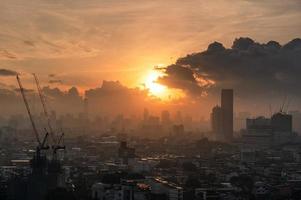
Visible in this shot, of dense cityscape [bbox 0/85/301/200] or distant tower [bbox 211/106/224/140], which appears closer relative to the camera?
dense cityscape [bbox 0/85/301/200]

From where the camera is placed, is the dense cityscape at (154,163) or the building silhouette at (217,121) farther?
the building silhouette at (217,121)

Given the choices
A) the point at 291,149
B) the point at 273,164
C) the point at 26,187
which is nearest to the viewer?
the point at 26,187

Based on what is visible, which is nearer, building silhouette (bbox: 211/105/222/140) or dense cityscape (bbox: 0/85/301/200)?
dense cityscape (bbox: 0/85/301/200)

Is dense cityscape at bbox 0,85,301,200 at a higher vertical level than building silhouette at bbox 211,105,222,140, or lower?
lower

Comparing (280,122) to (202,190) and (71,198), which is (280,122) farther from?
(71,198)

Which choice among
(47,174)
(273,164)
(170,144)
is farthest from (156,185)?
(170,144)

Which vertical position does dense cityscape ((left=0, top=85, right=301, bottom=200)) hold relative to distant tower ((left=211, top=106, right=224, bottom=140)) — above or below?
below

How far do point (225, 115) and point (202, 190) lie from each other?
70206 millimetres

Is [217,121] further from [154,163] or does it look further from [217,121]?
[154,163]

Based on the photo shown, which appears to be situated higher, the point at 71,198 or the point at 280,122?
the point at 280,122

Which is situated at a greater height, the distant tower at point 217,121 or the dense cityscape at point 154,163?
the distant tower at point 217,121

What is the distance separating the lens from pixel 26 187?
112ft

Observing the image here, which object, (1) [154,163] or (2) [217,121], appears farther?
(2) [217,121]

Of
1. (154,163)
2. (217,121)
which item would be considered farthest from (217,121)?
(154,163)
